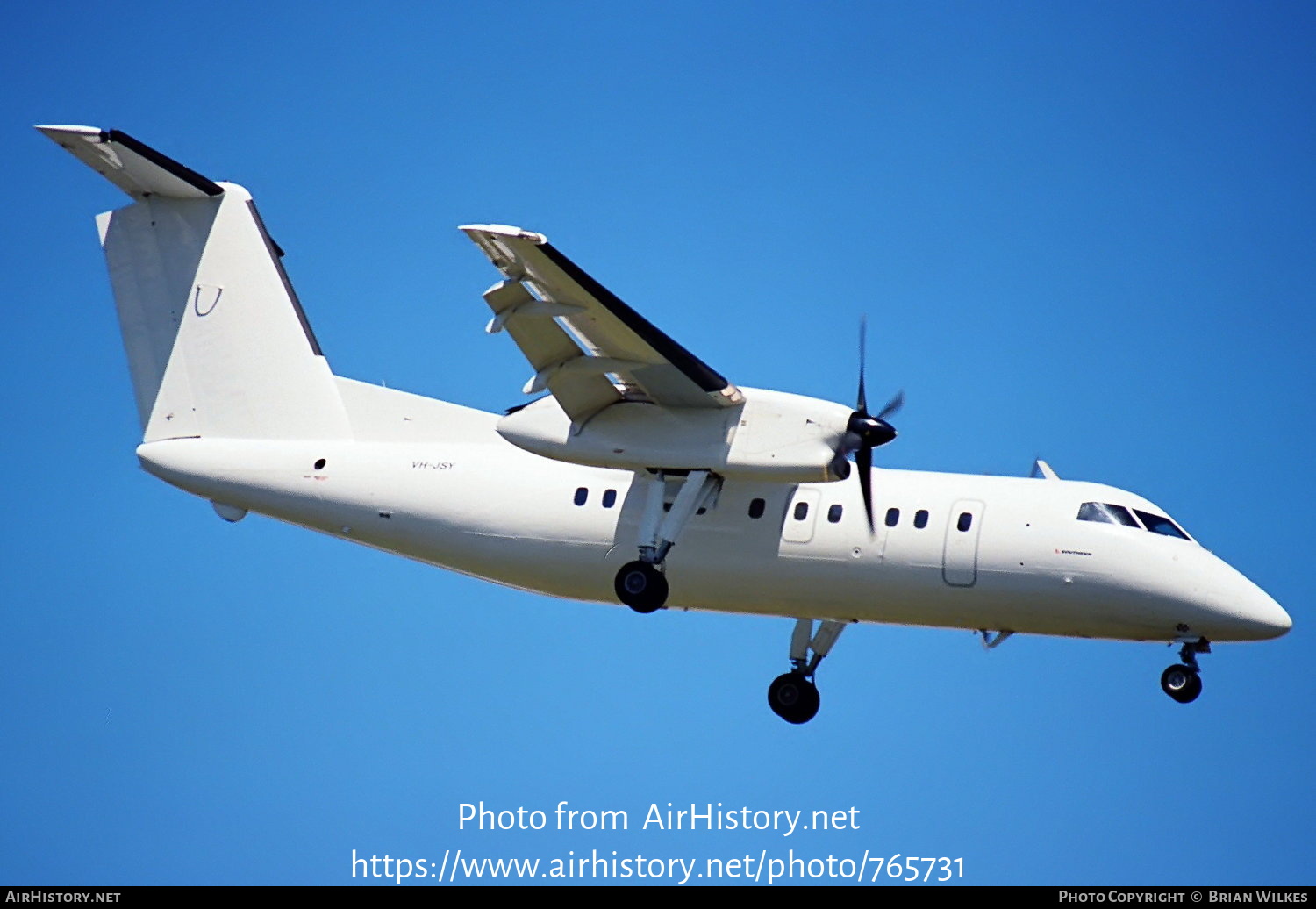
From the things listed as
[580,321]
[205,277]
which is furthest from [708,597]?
[205,277]

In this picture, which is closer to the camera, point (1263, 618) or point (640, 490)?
point (1263, 618)

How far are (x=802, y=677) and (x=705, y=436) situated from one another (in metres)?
4.31

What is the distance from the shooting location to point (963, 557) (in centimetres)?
1909

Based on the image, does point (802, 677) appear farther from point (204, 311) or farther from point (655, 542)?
point (204, 311)

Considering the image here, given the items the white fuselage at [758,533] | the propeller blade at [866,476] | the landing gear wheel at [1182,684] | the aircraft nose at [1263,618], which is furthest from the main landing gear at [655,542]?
the aircraft nose at [1263,618]

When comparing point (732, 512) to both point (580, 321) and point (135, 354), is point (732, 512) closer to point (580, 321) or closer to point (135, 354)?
point (580, 321)

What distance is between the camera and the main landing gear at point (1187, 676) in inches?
746

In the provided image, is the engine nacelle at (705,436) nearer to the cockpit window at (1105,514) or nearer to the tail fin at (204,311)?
the cockpit window at (1105,514)

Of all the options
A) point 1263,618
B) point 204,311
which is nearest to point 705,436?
point 1263,618

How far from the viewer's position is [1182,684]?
62.2 feet

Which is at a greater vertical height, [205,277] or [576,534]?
[205,277]

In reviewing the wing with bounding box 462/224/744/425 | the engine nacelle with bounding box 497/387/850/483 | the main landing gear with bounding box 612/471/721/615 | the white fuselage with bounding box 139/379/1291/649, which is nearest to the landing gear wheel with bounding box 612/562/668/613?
the main landing gear with bounding box 612/471/721/615

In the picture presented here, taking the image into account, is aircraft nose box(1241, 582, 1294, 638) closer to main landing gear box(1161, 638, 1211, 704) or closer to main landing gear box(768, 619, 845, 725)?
main landing gear box(1161, 638, 1211, 704)

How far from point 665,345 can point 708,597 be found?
128 inches
